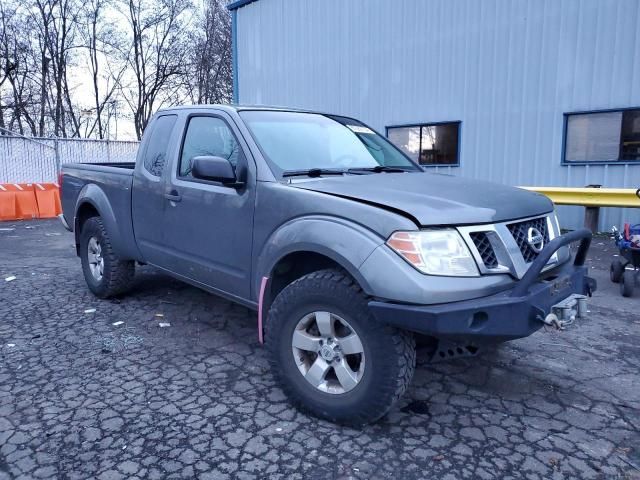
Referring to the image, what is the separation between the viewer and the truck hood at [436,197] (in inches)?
100

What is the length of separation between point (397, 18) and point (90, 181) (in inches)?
366

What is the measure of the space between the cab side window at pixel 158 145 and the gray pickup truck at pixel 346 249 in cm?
7

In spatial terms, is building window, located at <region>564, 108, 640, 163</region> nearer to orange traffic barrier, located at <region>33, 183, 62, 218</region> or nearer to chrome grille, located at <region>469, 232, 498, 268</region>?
chrome grille, located at <region>469, 232, 498, 268</region>

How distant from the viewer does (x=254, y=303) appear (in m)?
3.34

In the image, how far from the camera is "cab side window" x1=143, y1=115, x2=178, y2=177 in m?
4.23

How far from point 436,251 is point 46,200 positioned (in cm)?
1321

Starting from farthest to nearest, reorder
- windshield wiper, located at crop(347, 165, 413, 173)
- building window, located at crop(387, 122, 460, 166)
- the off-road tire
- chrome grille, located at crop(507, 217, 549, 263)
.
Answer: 1. building window, located at crop(387, 122, 460, 166)
2. the off-road tire
3. windshield wiper, located at crop(347, 165, 413, 173)
4. chrome grille, located at crop(507, 217, 549, 263)

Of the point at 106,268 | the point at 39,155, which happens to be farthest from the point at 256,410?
the point at 39,155

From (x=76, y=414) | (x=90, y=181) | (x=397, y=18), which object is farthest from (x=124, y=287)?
(x=397, y=18)

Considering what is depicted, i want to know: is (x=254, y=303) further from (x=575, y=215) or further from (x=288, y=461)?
(x=575, y=215)

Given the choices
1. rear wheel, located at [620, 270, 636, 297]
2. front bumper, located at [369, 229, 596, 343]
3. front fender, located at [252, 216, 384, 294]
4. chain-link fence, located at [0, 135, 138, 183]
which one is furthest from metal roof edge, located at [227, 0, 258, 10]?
front bumper, located at [369, 229, 596, 343]

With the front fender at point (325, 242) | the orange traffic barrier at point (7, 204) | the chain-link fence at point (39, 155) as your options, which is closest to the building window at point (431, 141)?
the front fender at point (325, 242)

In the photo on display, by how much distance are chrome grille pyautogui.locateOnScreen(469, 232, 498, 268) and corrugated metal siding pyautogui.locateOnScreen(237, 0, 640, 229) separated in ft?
26.9

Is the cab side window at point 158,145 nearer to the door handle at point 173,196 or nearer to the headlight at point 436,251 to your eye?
the door handle at point 173,196
